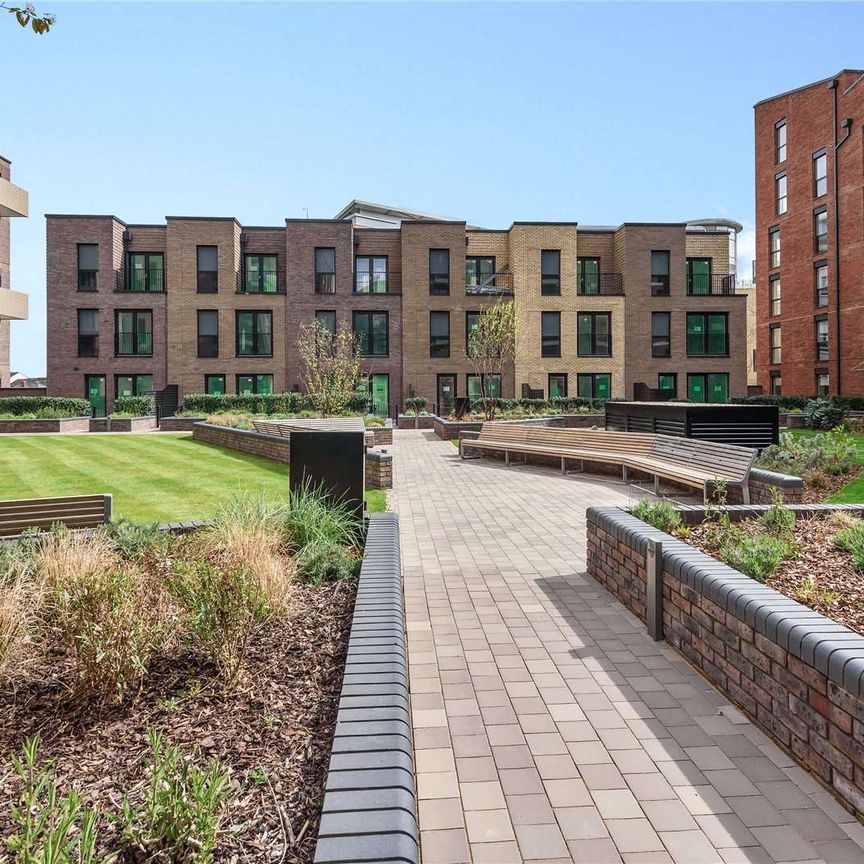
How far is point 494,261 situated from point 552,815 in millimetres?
39004

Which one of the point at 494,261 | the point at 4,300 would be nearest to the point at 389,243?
the point at 494,261

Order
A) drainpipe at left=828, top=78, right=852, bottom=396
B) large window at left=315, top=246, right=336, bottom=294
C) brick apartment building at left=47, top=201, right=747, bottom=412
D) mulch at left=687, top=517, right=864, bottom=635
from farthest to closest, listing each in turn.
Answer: large window at left=315, top=246, right=336, bottom=294 < brick apartment building at left=47, top=201, right=747, bottom=412 < drainpipe at left=828, top=78, right=852, bottom=396 < mulch at left=687, top=517, right=864, bottom=635

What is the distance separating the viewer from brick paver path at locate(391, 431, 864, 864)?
3037 millimetres

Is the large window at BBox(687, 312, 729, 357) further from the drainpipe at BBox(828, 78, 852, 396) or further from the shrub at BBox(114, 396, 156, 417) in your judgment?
the shrub at BBox(114, 396, 156, 417)

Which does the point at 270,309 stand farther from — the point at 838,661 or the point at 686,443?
the point at 838,661

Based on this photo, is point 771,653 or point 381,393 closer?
point 771,653

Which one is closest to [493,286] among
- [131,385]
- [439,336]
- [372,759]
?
[439,336]

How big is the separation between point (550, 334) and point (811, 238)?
13590 millimetres

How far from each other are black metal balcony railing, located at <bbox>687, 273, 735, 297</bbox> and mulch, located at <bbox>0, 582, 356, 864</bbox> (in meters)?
41.6

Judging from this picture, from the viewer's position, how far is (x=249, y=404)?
1237 inches

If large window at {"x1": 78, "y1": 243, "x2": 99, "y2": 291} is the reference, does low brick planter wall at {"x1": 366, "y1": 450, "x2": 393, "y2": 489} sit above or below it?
below

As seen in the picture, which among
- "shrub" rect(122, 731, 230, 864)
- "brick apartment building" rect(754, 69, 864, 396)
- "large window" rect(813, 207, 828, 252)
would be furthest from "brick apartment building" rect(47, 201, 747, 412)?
"shrub" rect(122, 731, 230, 864)

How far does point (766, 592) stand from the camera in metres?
4.30

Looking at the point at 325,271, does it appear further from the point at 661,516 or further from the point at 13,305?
the point at 661,516
